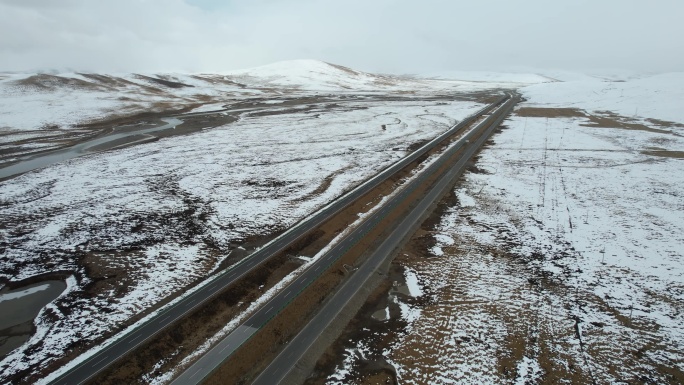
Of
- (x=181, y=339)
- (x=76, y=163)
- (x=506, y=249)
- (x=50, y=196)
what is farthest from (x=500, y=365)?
(x=76, y=163)

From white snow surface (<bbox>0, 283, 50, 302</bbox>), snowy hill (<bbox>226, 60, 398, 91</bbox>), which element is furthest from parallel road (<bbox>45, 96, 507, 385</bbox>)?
snowy hill (<bbox>226, 60, 398, 91</bbox>)

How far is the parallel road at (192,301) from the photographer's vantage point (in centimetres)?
718

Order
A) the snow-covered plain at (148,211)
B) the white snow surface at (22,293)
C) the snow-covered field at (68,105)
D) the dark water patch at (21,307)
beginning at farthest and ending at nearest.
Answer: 1. the snow-covered field at (68,105)
2. the white snow surface at (22,293)
3. the snow-covered plain at (148,211)
4. the dark water patch at (21,307)

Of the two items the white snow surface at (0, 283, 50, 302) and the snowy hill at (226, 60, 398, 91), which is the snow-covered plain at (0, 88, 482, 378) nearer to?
the white snow surface at (0, 283, 50, 302)

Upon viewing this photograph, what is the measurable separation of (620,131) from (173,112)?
179ft

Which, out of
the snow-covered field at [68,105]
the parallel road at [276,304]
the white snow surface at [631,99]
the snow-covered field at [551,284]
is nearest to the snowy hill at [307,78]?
the snow-covered field at [68,105]

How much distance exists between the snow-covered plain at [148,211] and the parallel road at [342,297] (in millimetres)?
4059

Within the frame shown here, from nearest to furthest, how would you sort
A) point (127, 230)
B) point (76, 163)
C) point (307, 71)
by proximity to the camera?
point (127, 230) < point (76, 163) < point (307, 71)

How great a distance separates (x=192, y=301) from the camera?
927cm

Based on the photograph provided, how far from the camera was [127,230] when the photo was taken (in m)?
13.6

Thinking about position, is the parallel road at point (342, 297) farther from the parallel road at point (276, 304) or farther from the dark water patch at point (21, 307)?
the dark water patch at point (21, 307)

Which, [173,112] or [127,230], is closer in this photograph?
[127,230]

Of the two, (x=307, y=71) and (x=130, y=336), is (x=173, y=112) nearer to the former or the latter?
(x=130, y=336)

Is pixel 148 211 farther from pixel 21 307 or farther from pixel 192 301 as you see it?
pixel 192 301
